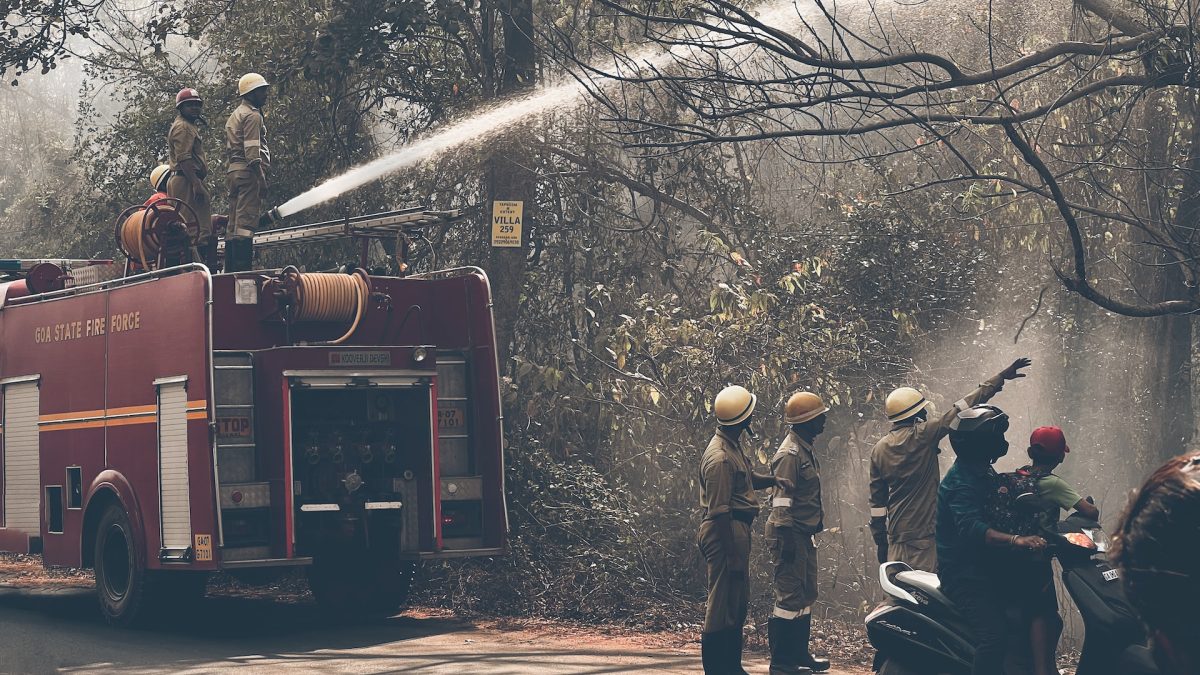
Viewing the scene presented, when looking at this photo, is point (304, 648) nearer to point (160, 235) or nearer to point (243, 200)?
point (160, 235)

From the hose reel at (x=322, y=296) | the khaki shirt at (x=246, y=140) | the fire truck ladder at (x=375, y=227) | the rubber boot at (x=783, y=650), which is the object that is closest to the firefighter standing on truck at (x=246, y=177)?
the khaki shirt at (x=246, y=140)

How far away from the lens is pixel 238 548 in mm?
9906

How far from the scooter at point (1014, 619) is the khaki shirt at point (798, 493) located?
1821 millimetres

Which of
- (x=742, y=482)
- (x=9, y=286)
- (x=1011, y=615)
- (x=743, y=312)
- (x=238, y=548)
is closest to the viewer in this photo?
(x=1011, y=615)

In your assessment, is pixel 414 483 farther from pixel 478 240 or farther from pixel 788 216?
pixel 788 216

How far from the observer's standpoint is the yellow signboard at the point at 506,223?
511 inches

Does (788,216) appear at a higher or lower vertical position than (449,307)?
higher

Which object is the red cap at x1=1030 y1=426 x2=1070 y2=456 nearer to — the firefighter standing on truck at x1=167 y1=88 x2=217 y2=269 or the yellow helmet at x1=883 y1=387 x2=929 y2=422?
the yellow helmet at x1=883 y1=387 x2=929 y2=422

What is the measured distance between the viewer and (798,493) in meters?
8.73

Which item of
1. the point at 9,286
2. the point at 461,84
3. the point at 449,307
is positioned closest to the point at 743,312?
the point at 449,307

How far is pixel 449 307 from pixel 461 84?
13.5ft

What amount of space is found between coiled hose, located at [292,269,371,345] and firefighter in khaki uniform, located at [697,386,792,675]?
12.1 ft

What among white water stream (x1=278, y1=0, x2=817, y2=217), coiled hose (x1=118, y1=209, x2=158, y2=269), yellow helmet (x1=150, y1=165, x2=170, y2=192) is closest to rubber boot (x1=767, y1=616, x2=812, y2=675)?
coiled hose (x1=118, y1=209, x2=158, y2=269)

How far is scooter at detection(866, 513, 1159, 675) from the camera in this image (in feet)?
18.8
